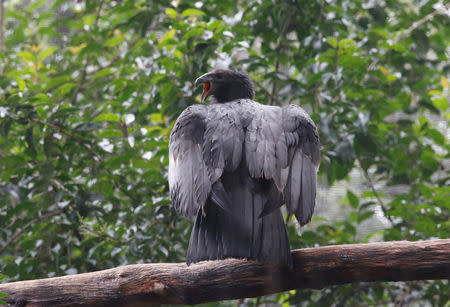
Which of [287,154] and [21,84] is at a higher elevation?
[21,84]

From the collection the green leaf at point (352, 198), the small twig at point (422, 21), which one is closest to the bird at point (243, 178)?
the green leaf at point (352, 198)

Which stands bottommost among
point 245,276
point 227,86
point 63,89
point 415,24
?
point 245,276

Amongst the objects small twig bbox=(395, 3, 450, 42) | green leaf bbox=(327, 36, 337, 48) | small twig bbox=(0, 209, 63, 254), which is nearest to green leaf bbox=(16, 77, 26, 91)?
small twig bbox=(0, 209, 63, 254)

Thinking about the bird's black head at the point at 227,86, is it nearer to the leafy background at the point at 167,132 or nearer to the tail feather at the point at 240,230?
the leafy background at the point at 167,132

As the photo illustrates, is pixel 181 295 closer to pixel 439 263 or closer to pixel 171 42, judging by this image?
pixel 439 263

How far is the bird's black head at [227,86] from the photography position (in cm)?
343

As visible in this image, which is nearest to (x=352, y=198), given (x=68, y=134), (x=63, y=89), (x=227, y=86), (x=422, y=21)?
(x=227, y=86)

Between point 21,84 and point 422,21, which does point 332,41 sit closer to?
point 422,21

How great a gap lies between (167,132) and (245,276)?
2.27 m

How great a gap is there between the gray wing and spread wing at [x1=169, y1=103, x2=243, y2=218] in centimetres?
26

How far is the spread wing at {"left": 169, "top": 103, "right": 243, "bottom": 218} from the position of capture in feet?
7.95

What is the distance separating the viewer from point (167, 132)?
14.5ft

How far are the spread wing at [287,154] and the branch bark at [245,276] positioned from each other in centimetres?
23

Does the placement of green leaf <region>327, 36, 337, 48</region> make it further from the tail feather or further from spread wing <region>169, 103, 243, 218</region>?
the tail feather
